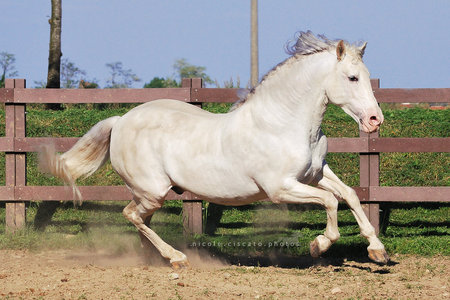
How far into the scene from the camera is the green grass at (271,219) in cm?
696

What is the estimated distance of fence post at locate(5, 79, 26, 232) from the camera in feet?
25.1

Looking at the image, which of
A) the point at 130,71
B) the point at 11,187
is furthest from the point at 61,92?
the point at 130,71

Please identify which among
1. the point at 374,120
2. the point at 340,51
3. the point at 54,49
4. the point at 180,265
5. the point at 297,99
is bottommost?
the point at 180,265

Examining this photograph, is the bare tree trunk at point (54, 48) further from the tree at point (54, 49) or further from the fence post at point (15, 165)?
the fence post at point (15, 165)

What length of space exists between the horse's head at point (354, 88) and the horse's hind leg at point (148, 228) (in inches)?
77.4

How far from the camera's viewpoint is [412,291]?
4734 millimetres

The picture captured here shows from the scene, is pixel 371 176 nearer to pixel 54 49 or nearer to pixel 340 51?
pixel 340 51

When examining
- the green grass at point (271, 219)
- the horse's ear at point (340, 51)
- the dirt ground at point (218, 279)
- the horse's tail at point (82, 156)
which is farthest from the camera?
the green grass at point (271, 219)

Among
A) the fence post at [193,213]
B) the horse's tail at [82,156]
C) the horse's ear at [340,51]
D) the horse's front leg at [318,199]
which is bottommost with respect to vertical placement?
the fence post at [193,213]

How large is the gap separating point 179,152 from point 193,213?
1.77 meters

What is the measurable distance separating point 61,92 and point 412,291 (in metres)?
4.60

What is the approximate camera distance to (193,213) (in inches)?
289

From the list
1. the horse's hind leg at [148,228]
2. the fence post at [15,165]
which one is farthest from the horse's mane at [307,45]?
the fence post at [15,165]

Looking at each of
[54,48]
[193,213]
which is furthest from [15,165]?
[54,48]
